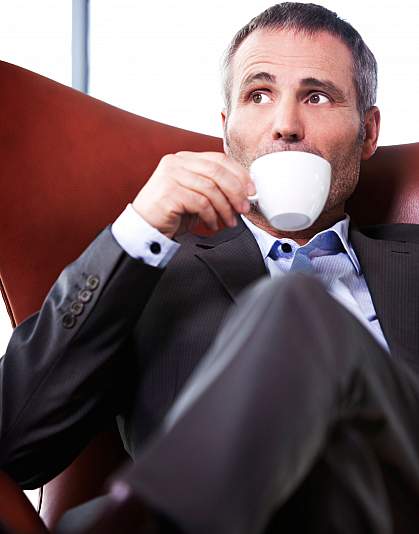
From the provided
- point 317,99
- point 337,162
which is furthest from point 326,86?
point 337,162

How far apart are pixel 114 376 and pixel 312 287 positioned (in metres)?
0.51

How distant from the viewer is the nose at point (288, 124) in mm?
1267

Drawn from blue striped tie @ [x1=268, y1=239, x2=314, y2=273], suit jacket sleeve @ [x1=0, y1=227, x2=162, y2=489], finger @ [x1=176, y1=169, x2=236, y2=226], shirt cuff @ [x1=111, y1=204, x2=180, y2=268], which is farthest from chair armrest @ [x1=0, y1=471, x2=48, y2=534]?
blue striped tie @ [x1=268, y1=239, x2=314, y2=273]

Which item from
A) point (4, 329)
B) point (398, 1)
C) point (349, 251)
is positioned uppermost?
point (398, 1)

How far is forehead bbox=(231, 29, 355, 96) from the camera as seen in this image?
4.45 ft

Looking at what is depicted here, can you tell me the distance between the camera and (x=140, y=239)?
0.97m

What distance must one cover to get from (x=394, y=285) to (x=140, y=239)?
0.46 meters

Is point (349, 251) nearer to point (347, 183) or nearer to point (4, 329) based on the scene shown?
point (347, 183)

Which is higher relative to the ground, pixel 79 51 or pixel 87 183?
pixel 79 51

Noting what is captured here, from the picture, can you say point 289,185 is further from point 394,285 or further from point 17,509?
point 17,509

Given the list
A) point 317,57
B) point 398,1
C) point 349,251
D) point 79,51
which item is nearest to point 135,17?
point 79,51

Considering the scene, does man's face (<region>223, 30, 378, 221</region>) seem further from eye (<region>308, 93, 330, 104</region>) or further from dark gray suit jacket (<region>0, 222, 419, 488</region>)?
dark gray suit jacket (<region>0, 222, 419, 488</region>)

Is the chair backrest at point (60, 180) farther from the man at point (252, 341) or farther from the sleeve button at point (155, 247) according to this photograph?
the sleeve button at point (155, 247)

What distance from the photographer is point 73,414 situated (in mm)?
1020
